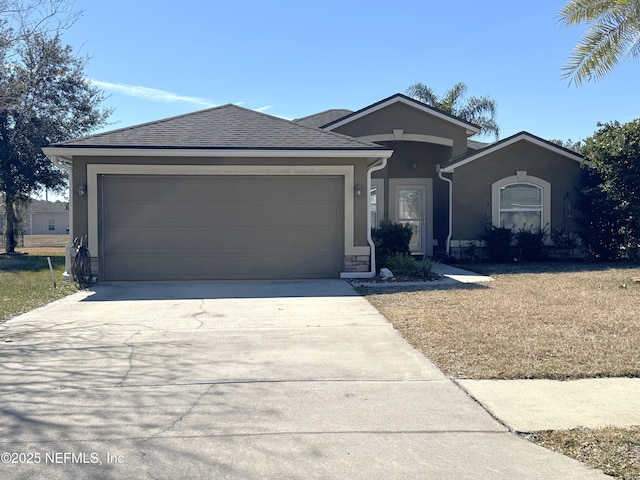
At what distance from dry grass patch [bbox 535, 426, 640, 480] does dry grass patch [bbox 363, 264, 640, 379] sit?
1.36 metres

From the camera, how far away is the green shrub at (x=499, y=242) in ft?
54.3

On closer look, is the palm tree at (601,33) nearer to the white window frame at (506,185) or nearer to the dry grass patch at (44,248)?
the white window frame at (506,185)

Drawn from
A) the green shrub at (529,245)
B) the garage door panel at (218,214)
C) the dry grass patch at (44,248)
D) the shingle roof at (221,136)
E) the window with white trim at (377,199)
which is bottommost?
the dry grass patch at (44,248)

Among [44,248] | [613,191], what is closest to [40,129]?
[44,248]

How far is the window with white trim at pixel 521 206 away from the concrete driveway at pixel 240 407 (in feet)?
33.0

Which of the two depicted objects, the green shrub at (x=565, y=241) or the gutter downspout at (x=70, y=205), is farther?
the green shrub at (x=565, y=241)

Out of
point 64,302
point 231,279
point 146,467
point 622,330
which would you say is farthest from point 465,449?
point 231,279

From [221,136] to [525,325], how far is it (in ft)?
26.6

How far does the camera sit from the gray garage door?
12.8 metres

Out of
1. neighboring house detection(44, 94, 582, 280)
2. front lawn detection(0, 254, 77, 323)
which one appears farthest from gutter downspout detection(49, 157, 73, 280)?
front lawn detection(0, 254, 77, 323)

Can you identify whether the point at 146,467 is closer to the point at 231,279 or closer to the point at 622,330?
the point at 622,330

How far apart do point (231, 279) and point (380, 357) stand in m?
7.21

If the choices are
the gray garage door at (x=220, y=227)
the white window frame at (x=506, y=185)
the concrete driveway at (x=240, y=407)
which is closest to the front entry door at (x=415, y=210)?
the white window frame at (x=506, y=185)

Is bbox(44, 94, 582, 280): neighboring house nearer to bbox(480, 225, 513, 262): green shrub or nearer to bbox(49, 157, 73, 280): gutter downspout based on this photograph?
bbox(49, 157, 73, 280): gutter downspout
